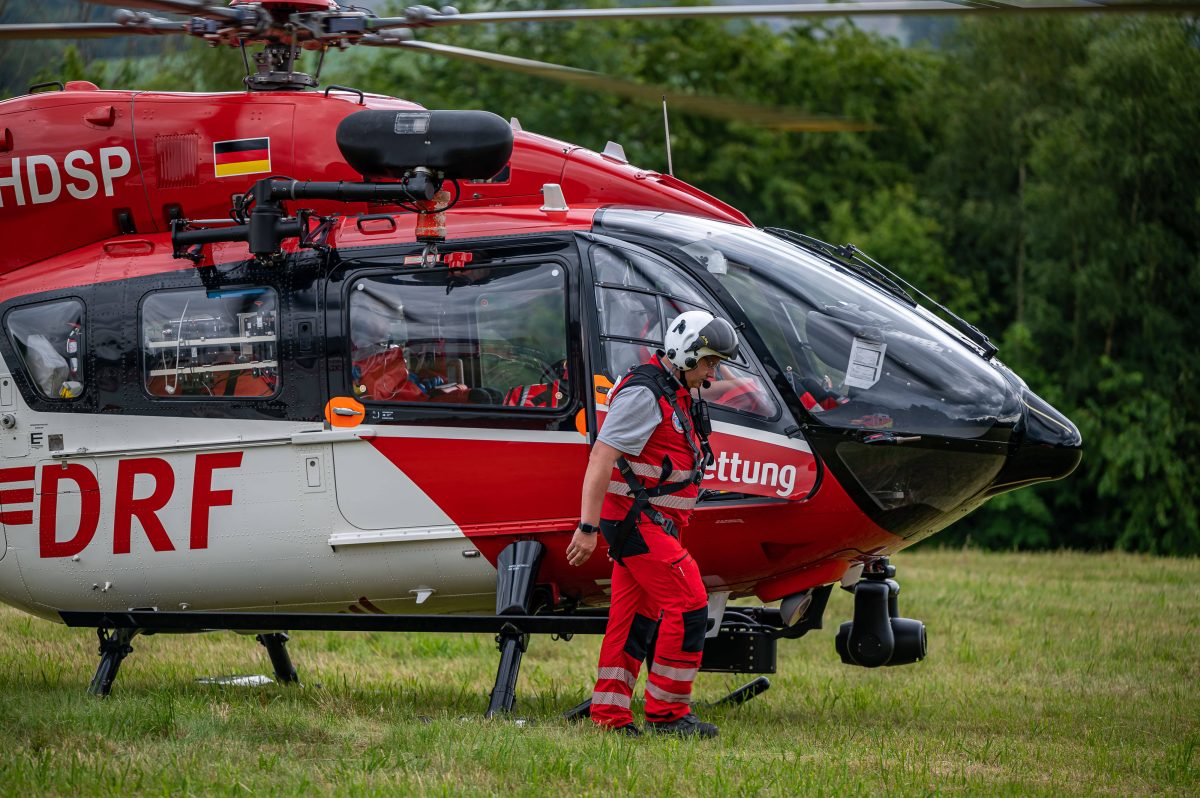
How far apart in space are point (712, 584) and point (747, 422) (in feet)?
3.16

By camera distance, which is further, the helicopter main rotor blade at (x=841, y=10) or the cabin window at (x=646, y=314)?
the cabin window at (x=646, y=314)

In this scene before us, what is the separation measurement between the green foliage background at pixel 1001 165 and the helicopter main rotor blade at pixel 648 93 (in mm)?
11954

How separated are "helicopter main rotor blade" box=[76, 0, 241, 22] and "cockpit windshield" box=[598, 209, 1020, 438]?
2.21 m

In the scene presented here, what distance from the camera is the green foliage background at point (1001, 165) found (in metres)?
26.0

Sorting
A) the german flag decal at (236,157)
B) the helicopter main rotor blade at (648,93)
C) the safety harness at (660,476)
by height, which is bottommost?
the safety harness at (660,476)

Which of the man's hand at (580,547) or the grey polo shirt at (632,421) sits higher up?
the grey polo shirt at (632,421)

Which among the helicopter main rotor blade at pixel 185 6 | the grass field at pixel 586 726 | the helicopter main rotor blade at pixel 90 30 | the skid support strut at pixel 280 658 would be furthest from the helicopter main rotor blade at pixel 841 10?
the skid support strut at pixel 280 658

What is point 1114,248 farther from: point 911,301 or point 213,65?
point 911,301

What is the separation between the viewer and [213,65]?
66.0 feet

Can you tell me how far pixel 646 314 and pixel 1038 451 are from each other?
6.84ft

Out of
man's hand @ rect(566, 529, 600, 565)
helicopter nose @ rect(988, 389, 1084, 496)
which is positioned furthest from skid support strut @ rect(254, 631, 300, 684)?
helicopter nose @ rect(988, 389, 1084, 496)

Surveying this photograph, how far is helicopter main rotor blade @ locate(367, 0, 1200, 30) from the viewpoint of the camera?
18.7ft

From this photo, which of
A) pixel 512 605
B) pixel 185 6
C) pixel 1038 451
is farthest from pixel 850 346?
pixel 185 6

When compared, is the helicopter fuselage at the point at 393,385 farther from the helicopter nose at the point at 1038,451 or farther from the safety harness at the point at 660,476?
A: the safety harness at the point at 660,476
